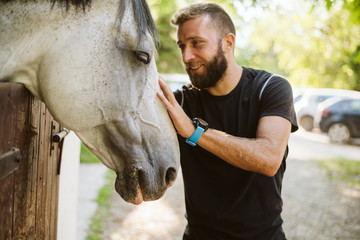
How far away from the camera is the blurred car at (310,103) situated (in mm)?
13266

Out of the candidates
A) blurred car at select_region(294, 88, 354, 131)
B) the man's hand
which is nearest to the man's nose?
the man's hand

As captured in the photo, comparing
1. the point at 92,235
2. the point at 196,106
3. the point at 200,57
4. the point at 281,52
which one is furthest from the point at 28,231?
the point at 281,52

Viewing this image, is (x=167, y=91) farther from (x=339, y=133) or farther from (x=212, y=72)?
(x=339, y=133)

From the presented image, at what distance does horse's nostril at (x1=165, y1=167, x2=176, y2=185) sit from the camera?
1.52m

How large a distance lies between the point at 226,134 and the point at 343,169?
807 cm

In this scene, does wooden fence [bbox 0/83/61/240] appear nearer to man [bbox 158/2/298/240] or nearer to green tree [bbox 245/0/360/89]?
man [bbox 158/2/298/240]

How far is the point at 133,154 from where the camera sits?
1.40 metres

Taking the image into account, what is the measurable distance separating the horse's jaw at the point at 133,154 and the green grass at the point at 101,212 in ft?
9.49

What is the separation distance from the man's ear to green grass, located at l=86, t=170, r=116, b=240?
3102 millimetres

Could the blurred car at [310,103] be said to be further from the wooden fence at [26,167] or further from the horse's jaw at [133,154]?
the wooden fence at [26,167]

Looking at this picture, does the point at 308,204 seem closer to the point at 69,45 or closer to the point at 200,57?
the point at 200,57

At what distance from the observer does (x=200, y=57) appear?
6.83 ft

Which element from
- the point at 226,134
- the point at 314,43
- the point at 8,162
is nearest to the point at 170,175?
the point at 226,134

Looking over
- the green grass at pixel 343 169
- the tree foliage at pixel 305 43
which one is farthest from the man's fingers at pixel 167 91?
the green grass at pixel 343 169
